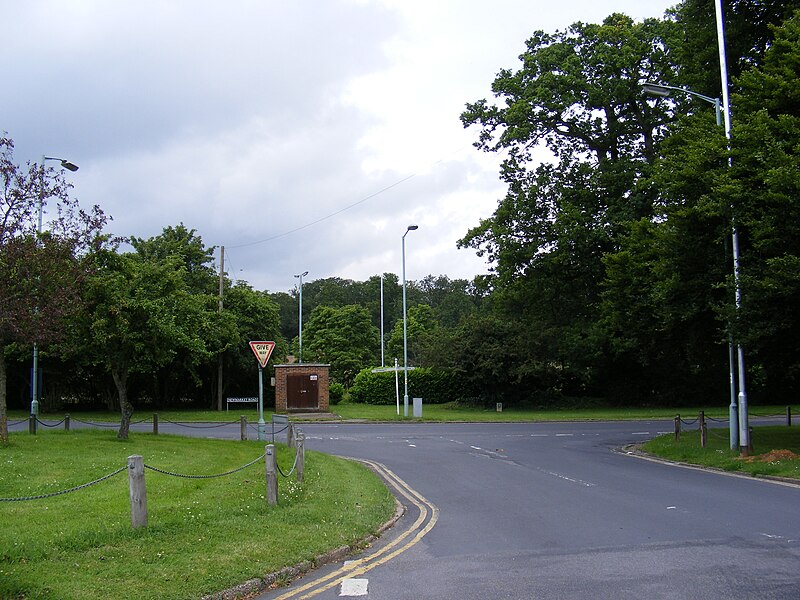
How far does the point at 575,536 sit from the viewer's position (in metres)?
10.0

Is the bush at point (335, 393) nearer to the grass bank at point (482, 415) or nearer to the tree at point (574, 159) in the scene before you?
the grass bank at point (482, 415)

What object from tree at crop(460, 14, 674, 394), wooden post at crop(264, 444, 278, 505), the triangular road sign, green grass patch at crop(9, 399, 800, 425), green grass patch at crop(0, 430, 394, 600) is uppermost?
tree at crop(460, 14, 674, 394)

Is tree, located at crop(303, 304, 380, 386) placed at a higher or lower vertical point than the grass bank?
higher

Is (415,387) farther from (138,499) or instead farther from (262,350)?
(138,499)

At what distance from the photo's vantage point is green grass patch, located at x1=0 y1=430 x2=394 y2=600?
7156 millimetres

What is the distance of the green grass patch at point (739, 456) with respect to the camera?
1683 centimetres

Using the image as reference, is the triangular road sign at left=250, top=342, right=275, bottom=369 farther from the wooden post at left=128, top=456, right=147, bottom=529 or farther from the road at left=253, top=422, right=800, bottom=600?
the wooden post at left=128, top=456, right=147, bottom=529

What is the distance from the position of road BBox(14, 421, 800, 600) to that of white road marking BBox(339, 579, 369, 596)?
2 centimetres

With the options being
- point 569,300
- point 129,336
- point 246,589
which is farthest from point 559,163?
point 246,589

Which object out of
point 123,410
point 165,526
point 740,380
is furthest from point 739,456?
point 123,410

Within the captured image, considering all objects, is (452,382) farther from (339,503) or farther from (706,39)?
(339,503)

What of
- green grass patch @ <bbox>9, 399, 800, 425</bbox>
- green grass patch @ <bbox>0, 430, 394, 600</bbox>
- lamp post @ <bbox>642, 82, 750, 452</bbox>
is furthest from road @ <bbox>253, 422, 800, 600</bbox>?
green grass patch @ <bbox>9, 399, 800, 425</bbox>

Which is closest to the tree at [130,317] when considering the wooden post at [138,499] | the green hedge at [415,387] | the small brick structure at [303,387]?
the wooden post at [138,499]

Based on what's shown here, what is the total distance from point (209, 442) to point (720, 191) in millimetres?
16592
